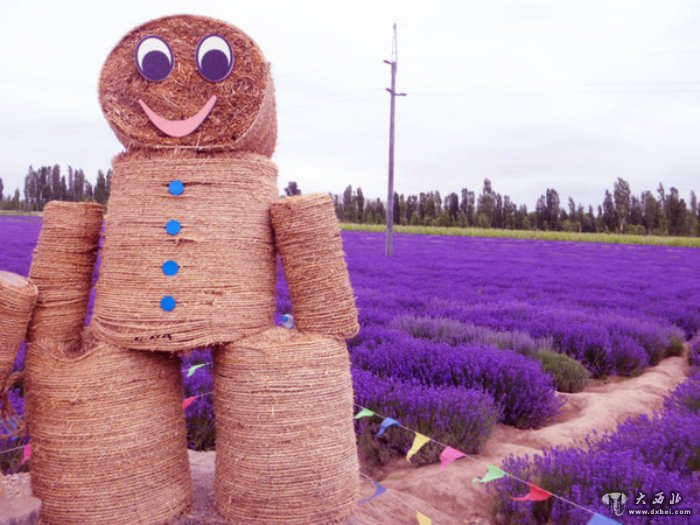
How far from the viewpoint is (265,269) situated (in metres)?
2.42

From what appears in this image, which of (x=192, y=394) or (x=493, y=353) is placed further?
(x=493, y=353)

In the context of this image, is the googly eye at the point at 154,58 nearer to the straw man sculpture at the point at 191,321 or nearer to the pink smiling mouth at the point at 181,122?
the straw man sculpture at the point at 191,321

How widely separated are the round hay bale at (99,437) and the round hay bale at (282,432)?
0.85ft

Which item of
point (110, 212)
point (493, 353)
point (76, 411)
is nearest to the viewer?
point (76, 411)

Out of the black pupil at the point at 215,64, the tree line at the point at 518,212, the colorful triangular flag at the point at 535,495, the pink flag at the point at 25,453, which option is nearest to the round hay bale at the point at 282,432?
the colorful triangular flag at the point at 535,495

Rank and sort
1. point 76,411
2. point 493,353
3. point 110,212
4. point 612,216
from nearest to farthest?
point 76,411, point 110,212, point 493,353, point 612,216

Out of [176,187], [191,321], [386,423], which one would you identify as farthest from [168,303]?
[386,423]

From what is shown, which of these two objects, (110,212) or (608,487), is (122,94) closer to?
(110,212)

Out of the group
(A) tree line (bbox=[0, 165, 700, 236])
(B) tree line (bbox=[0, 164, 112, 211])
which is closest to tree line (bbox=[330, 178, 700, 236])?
(A) tree line (bbox=[0, 165, 700, 236])

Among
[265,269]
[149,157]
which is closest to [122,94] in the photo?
[149,157]

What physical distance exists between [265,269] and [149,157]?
61 centimetres

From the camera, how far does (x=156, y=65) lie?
7.62 ft

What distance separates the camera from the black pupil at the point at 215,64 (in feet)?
7.54

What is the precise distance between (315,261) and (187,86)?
83 centimetres
